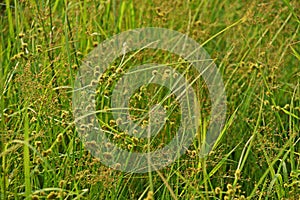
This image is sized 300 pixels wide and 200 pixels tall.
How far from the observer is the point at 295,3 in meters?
2.36

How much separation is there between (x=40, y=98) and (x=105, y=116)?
384 millimetres

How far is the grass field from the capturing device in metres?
1.46

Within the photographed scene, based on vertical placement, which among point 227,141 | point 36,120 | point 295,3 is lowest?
point 227,141

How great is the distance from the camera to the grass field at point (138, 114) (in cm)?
146

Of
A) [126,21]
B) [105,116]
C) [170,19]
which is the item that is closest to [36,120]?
[105,116]

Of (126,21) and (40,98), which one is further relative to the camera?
(126,21)

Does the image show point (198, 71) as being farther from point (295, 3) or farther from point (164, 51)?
point (295, 3)

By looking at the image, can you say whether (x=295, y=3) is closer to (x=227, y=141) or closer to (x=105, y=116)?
(x=227, y=141)

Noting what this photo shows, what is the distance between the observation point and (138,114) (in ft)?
5.76

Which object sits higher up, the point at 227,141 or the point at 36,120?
the point at 36,120

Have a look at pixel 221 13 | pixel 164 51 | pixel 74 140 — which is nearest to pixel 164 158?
pixel 74 140

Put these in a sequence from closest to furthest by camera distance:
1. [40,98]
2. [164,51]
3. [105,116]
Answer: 1. [40,98]
2. [105,116]
3. [164,51]

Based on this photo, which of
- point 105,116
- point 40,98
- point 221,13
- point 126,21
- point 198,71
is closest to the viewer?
point 40,98

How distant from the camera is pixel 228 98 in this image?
2150mm
